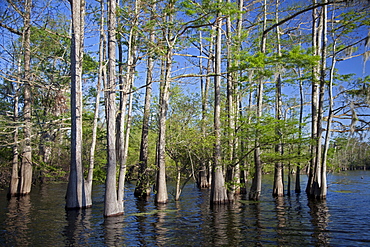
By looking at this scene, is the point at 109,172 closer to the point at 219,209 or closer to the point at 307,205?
the point at 219,209

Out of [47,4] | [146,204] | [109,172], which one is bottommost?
[146,204]

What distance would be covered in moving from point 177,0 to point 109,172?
25.3 feet

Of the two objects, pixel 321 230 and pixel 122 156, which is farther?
pixel 122 156

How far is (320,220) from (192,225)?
468cm

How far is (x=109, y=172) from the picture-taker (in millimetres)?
11344

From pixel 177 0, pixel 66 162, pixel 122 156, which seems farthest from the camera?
pixel 66 162

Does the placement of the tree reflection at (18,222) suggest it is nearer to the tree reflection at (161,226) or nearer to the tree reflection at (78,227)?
the tree reflection at (78,227)

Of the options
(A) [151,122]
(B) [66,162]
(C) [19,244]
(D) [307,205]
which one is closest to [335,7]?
(D) [307,205]

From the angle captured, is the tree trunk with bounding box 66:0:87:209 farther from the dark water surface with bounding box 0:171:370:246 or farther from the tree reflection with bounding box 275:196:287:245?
the tree reflection with bounding box 275:196:287:245

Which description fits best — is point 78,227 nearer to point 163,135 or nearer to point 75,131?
point 75,131

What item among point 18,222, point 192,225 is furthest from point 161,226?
point 18,222

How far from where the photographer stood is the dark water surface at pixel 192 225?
8570mm

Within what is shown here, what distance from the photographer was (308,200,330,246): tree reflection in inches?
341

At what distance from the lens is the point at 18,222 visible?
36.9ft
